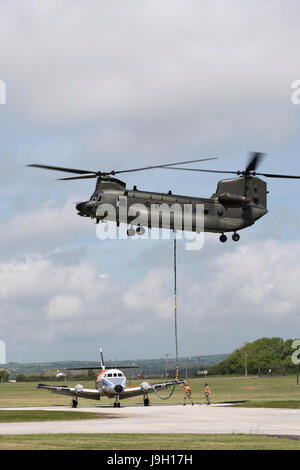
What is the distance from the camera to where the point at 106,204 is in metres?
43.9

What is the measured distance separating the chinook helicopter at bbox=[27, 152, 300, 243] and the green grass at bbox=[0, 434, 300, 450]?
1609 cm

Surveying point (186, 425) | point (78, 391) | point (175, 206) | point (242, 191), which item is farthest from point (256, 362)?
point (186, 425)

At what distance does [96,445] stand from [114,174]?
22872mm

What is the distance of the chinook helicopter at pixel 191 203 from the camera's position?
144ft

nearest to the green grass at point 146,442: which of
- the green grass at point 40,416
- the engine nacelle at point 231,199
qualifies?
the green grass at point 40,416

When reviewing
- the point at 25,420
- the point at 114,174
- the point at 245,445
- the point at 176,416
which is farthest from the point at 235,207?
the point at 245,445

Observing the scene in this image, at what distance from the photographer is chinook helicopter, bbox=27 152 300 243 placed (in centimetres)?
4384

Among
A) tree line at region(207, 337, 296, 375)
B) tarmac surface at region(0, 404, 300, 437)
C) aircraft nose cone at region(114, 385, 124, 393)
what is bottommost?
tree line at region(207, 337, 296, 375)

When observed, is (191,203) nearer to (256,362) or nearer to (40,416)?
(40,416)

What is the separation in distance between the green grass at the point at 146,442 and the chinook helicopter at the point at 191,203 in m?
16.1

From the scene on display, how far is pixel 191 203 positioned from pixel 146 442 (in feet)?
72.8

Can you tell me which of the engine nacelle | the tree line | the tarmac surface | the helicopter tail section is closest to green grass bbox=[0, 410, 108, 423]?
the tarmac surface

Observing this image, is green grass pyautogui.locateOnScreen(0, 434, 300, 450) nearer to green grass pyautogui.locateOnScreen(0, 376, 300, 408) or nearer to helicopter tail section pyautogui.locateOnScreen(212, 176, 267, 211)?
helicopter tail section pyautogui.locateOnScreen(212, 176, 267, 211)

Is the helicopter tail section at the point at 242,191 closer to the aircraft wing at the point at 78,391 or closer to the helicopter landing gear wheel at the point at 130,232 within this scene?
the helicopter landing gear wheel at the point at 130,232
